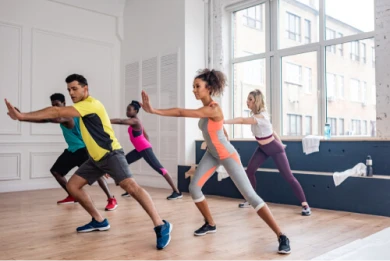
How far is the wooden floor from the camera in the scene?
262 centimetres

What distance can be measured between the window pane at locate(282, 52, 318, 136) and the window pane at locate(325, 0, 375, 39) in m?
0.50

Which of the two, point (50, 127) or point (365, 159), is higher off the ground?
point (50, 127)

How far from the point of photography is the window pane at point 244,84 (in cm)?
620

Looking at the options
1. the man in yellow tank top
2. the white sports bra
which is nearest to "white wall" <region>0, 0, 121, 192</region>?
the man in yellow tank top

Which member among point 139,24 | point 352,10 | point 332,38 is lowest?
point 332,38

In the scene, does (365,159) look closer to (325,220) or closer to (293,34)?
(325,220)

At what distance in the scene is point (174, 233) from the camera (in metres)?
3.21

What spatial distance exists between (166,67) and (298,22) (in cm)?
229

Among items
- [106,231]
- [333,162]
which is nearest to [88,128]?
[106,231]

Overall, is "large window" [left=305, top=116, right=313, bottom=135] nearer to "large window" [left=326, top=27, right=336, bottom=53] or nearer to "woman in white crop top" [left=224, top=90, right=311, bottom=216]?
"large window" [left=326, top=27, right=336, bottom=53]

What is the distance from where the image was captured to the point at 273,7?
19.5ft

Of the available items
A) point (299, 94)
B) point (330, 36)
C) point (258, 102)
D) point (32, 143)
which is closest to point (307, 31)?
point (330, 36)

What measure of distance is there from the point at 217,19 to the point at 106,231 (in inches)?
173

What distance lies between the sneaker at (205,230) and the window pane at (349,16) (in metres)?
3.35
